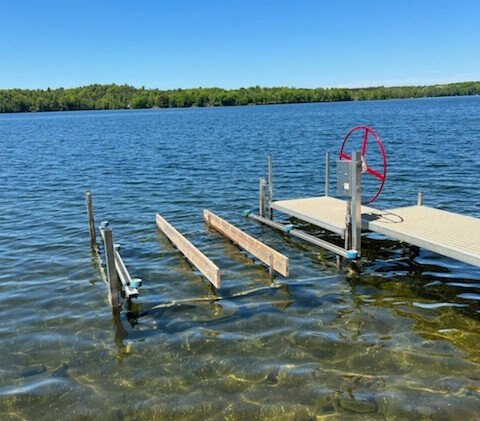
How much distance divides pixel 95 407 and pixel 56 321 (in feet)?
11.3

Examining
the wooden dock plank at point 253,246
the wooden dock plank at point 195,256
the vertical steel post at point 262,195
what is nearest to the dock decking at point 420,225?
the vertical steel post at point 262,195

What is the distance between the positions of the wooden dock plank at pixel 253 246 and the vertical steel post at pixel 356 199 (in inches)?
83.3

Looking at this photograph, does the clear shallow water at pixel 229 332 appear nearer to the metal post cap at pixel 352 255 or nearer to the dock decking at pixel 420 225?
the metal post cap at pixel 352 255

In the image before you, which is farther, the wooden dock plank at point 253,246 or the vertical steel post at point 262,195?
the vertical steel post at point 262,195

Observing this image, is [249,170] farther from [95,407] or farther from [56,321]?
[95,407]

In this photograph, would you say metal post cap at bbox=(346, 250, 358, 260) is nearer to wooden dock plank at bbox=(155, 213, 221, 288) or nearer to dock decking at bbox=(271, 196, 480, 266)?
dock decking at bbox=(271, 196, 480, 266)

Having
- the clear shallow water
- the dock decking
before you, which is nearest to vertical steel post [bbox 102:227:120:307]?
the clear shallow water

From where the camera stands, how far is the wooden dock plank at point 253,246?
38.3 ft

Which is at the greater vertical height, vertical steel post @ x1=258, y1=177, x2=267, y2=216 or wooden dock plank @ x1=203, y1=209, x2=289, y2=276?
vertical steel post @ x1=258, y1=177, x2=267, y2=216

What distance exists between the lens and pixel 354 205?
12.3 metres

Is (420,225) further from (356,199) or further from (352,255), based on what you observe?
(352,255)

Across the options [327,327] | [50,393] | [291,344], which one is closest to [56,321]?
[50,393]

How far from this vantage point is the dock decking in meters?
10.5

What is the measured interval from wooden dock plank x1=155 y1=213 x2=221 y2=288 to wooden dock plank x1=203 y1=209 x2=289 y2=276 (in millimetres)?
1637
